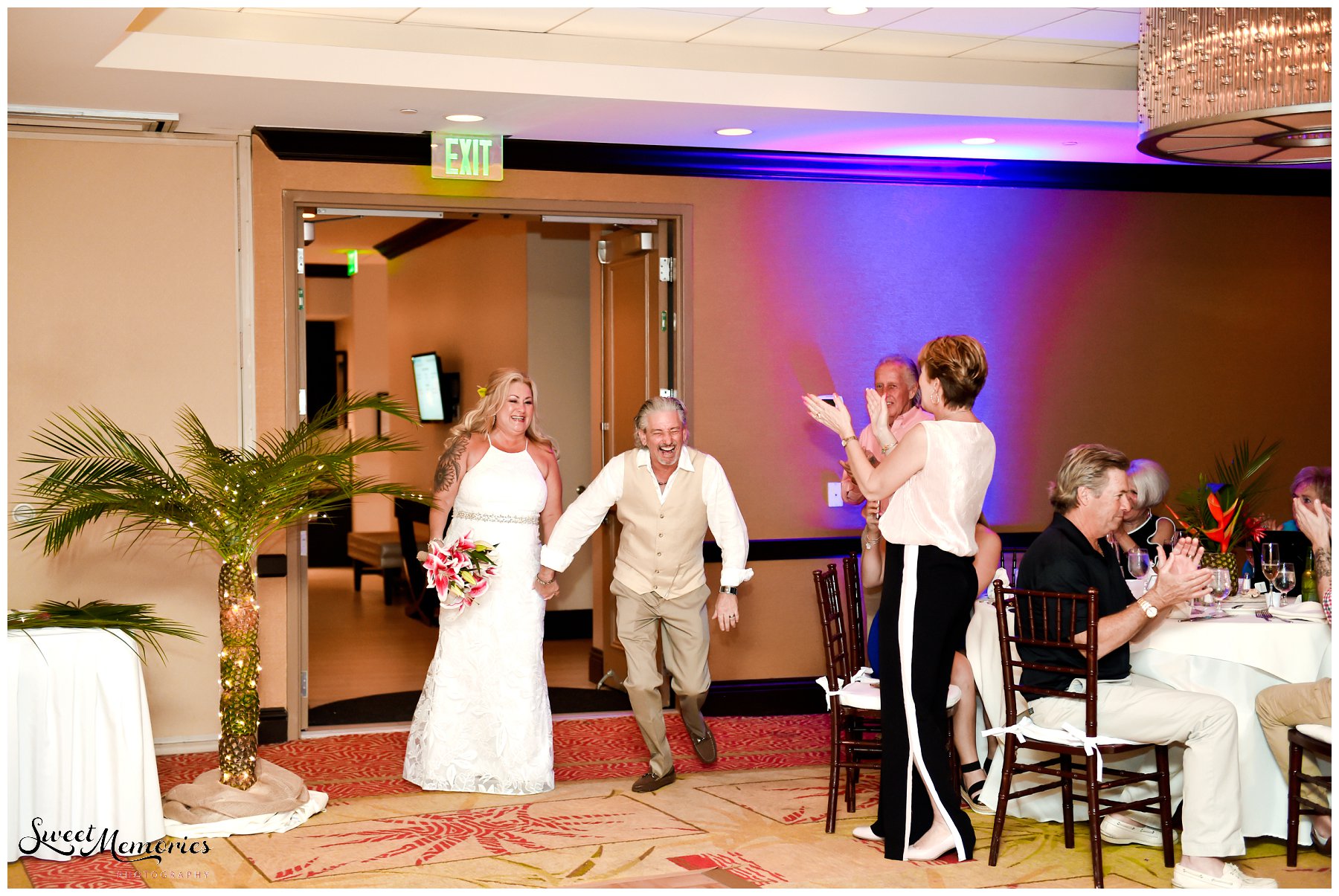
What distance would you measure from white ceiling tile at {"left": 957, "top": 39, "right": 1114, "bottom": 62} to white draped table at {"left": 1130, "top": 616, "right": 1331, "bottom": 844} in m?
2.84

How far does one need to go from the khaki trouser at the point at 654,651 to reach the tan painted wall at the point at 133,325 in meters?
2.03

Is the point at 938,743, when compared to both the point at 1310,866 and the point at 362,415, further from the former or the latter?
the point at 362,415

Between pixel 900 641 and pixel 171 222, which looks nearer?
pixel 900 641

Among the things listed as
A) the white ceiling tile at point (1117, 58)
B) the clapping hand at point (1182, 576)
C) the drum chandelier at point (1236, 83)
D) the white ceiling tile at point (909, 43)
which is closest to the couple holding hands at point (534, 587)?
the clapping hand at point (1182, 576)

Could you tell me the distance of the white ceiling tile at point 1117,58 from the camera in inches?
250

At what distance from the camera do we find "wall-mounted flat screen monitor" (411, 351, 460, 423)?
11.6m

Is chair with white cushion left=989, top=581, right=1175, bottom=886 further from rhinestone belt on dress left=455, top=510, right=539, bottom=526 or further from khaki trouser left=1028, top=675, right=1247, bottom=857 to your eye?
rhinestone belt on dress left=455, top=510, right=539, bottom=526

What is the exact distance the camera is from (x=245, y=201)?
625 cm

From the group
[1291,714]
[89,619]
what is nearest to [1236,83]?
[1291,714]

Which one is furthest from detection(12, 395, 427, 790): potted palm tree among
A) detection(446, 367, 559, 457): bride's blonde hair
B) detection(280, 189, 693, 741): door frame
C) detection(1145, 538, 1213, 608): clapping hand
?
detection(1145, 538, 1213, 608): clapping hand

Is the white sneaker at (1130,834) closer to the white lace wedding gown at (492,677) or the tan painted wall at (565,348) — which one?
the white lace wedding gown at (492,677)

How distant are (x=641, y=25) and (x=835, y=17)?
822mm

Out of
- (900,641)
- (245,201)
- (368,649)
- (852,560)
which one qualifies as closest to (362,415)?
(368,649)

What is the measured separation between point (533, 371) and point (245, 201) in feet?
10.6
